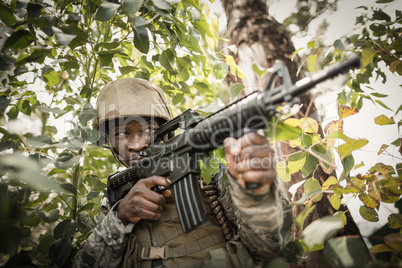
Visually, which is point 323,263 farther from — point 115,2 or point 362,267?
point 115,2

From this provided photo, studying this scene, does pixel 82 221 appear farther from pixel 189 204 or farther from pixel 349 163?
pixel 349 163

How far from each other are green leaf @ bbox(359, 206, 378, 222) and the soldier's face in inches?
59.6

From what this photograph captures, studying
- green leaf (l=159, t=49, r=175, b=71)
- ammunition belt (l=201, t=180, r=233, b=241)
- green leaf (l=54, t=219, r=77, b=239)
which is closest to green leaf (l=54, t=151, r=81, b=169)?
green leaf (l=54, t=219, r=77, b=239)

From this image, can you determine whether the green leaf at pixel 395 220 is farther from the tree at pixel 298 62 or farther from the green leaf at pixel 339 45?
the green leaf at pixel 339 45

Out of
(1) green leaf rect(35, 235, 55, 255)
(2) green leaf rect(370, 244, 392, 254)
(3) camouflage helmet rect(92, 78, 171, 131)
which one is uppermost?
(3) camouflage helmet rect(92, 78, 171, 131)

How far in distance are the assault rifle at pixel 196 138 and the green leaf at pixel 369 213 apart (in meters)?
0.87

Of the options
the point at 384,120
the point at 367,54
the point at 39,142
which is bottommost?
the point at 384,120

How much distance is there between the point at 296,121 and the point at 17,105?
7.34 feet

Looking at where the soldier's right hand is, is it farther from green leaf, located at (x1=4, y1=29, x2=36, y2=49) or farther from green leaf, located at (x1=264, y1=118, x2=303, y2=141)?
green leaf, located at (x1=4, y1=29, x2=36, y2=49)

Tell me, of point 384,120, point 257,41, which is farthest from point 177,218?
point 257,41

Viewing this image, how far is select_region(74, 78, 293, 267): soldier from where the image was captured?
1.04 metres

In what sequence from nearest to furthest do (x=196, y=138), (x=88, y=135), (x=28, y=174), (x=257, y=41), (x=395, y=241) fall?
(x=28, y=174)
(x=395, y=241)
(x=196, y=138)
(x=88, y=135)
(x=257, y=41)

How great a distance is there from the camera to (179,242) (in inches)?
59.1

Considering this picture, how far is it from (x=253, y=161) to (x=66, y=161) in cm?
117
